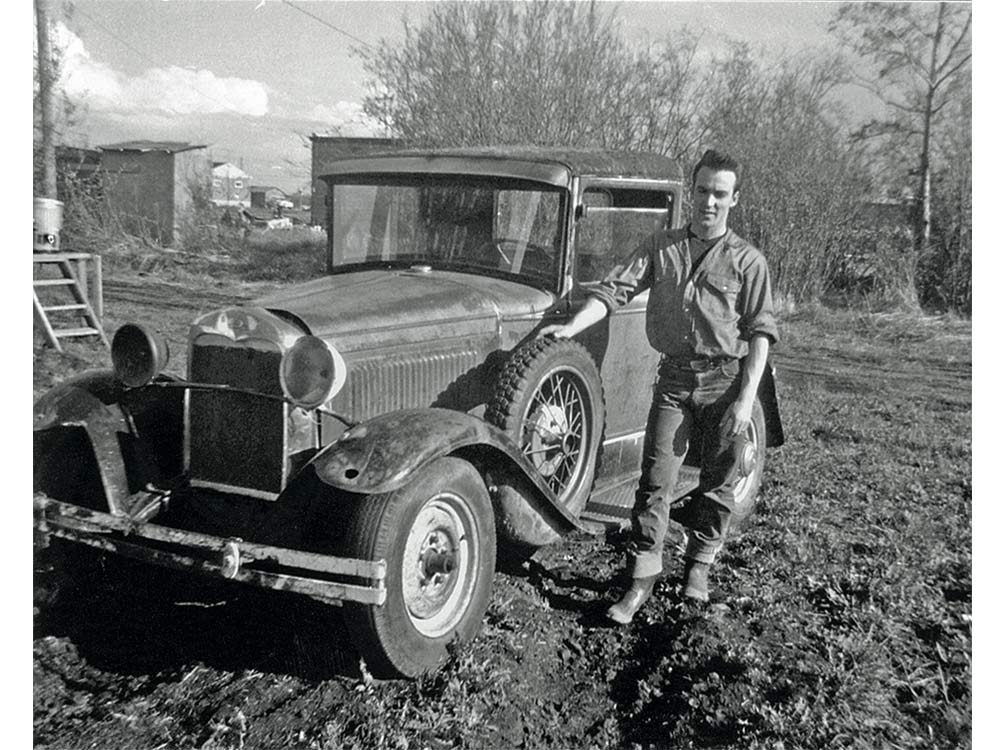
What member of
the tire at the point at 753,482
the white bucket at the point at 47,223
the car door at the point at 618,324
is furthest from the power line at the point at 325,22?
the tire at the point at 753,482

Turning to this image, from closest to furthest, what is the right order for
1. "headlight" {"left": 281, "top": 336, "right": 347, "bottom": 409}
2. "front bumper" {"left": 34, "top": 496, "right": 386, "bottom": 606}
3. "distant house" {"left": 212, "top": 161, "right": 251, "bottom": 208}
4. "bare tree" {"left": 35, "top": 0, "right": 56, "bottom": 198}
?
"front bumper" {"left": 34, "top": 496, "right": 386, "bottom": 606}
"headlight" {"left": 281, "top": 336, "right": 347, "bottom": 409}
"bare tree" {"left": 35, "top": 0, "right": 56, "bottom": 198}
"distant house" {"left": 212, "top": 161, "right": 251, "bottom": 208}

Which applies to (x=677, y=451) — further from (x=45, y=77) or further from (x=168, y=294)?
(x=168, y=294)

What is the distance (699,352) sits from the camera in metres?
3.23

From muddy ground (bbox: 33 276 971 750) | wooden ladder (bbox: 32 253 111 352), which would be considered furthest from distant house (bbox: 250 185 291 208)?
muddy ground (bbox: 33 276 971 750)

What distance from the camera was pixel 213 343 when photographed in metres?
3.03

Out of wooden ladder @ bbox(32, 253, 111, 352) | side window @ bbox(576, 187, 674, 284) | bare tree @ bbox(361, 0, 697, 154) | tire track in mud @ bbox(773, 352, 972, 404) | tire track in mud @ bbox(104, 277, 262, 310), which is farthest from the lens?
tire track in mud @ bbox(104, 277, 262, 310)

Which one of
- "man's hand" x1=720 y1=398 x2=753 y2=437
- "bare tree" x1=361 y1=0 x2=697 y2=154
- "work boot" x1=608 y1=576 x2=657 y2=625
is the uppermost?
"bare tree" x1=361 y1=0 x2=697 y2=154

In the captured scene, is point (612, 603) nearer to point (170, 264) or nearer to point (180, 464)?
point (180, 464)

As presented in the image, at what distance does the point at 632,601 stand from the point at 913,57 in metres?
2.48

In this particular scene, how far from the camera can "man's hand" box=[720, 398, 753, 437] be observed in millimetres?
3086

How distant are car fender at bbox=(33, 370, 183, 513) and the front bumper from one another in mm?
284

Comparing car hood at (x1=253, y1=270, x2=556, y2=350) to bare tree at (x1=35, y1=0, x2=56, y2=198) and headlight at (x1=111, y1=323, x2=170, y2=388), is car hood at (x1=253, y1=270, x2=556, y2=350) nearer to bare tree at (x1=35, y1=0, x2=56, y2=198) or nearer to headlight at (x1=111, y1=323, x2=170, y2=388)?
headlight at (x1=111, y1=323, x2=170, y2=388)

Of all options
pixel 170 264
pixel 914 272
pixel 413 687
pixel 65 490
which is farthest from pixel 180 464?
pixel 170 264

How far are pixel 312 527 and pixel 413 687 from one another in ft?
2.05
